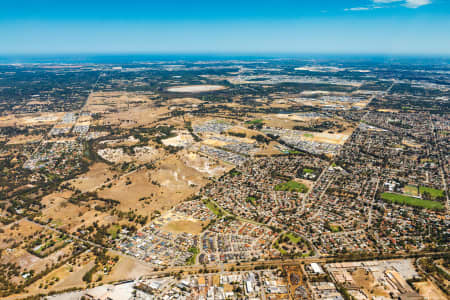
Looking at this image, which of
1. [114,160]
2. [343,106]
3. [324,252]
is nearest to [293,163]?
[324,252]

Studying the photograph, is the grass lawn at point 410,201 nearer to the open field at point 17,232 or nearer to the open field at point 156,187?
the open field at point 156,187

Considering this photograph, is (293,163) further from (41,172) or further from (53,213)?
(41,172)

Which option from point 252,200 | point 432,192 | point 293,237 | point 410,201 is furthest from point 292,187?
point 432,192

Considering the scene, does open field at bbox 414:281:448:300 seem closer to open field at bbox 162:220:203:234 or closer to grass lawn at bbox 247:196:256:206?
grass lawn at bbox 247:196:256:206

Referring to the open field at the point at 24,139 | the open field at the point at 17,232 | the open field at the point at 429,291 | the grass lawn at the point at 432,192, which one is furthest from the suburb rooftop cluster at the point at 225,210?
the open field at the point at 24,139

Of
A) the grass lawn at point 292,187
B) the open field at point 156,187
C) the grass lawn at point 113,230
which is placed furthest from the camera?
the grass lawn at point 292,187

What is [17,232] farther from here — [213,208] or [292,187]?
[292,187]
